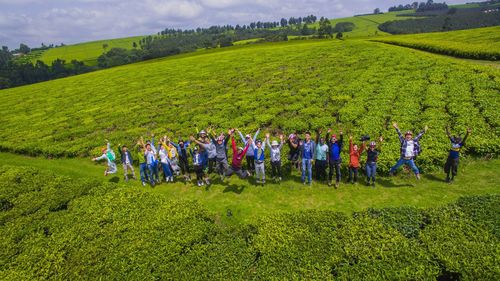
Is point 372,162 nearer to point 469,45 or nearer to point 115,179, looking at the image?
point 115,179

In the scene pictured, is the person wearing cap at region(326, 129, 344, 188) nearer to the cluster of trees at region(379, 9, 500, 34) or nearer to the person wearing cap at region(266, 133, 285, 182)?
the person wearing cap at region(266, 133, 285, 182)

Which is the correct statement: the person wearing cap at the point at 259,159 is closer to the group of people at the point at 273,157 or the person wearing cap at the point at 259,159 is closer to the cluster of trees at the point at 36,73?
the group of people at the point at 273,157

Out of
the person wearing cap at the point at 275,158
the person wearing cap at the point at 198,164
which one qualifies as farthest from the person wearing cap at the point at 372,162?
the person wearing cap at the point at 198,164

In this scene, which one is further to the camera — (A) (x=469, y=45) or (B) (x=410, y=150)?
(A) (x=469, y=45)

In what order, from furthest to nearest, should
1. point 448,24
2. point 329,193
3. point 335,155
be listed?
point 448,24 < point 335,155 < point 329,193

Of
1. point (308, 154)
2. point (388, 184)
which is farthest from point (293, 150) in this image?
point (388, 184)

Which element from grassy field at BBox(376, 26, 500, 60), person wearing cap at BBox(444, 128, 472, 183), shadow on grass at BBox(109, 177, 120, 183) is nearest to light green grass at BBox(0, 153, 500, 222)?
person wearing cap at BBox(444, 128, 472, 183)
